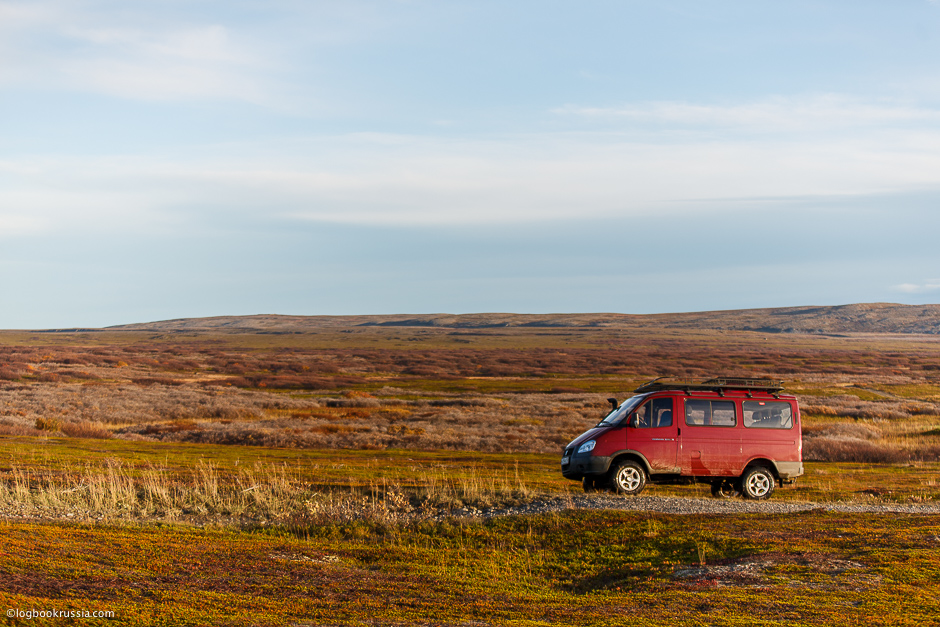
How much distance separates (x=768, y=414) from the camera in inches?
774

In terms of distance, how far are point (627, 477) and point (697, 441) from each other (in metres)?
2.06

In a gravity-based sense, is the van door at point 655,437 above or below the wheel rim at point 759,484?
above

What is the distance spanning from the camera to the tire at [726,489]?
65.5 feet

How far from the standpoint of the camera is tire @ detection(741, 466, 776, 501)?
19609mm

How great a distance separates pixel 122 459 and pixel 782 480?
2267cm

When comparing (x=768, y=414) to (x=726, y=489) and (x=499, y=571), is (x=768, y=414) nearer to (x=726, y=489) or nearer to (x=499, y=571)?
(x=726, y=489)

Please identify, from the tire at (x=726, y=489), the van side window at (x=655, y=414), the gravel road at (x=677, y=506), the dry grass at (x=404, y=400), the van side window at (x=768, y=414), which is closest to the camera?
the gravel road at (x=677, y=506)

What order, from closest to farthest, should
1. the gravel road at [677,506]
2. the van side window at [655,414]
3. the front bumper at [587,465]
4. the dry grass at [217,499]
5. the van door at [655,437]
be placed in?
the dry grass at [217,499] → the gravel road at [677,506] → the front bumper at [587,465] → the van door at [655,437] → the van side window at [655,414]

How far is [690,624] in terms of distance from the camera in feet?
27.2

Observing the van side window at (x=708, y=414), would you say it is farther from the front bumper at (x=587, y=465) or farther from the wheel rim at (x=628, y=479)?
the front bumper at (x=587, y=465)

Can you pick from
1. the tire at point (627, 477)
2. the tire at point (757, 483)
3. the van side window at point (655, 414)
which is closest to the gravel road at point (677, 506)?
the tire at point (627, 477)

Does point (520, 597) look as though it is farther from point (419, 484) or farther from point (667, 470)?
point (419, 484)

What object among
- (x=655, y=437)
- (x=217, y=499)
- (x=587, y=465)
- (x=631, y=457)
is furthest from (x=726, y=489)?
(x=217, y=499)

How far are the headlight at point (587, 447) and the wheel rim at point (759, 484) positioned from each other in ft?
14.8
